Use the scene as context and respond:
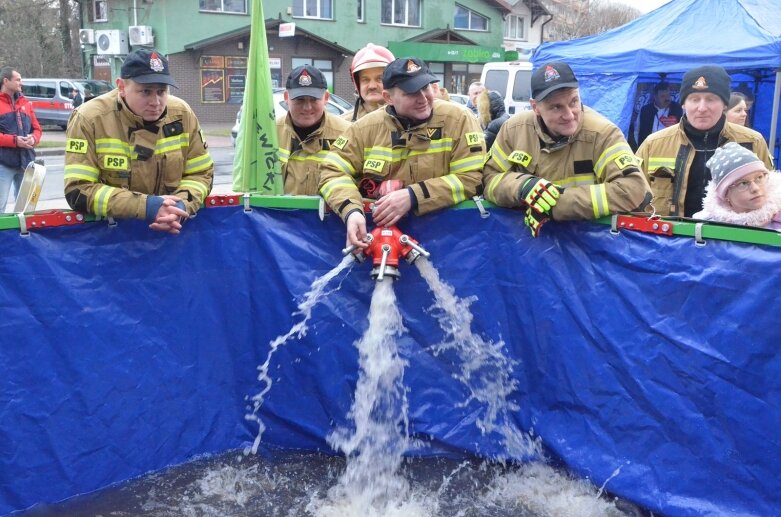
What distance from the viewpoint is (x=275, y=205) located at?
13.4 feet

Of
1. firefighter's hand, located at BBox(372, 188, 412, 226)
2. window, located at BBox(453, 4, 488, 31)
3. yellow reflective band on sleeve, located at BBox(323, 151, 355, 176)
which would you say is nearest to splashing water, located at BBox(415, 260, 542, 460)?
firefighter's hand, located at BBox(372, 188, 412, 226)

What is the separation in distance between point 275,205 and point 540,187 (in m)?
1.39

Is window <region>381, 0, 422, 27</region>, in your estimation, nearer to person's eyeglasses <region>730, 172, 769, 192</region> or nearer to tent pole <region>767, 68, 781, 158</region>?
tent pole <region>767, 68, 781, 158</region>

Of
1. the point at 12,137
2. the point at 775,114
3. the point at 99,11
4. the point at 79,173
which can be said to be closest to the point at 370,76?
the point at 79,173

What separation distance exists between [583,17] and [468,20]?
45.5 feet

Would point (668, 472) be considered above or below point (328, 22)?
below

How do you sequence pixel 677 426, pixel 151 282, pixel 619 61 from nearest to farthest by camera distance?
pixel 677 426 < pixel 151 282 < pixel 619 61

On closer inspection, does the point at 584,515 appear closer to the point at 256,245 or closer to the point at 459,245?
the point at 459,245

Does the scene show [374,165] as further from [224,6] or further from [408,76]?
[224,6]

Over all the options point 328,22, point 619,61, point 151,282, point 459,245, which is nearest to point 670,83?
point 619,61

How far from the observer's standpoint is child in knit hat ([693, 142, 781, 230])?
342 centimetres

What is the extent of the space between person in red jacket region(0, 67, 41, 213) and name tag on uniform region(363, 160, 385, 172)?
229 inches

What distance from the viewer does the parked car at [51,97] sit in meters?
25.9

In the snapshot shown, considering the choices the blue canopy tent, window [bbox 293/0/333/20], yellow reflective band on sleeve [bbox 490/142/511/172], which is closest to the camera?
yellow reflective band on sleeve [bbox 490/142/511/172]
